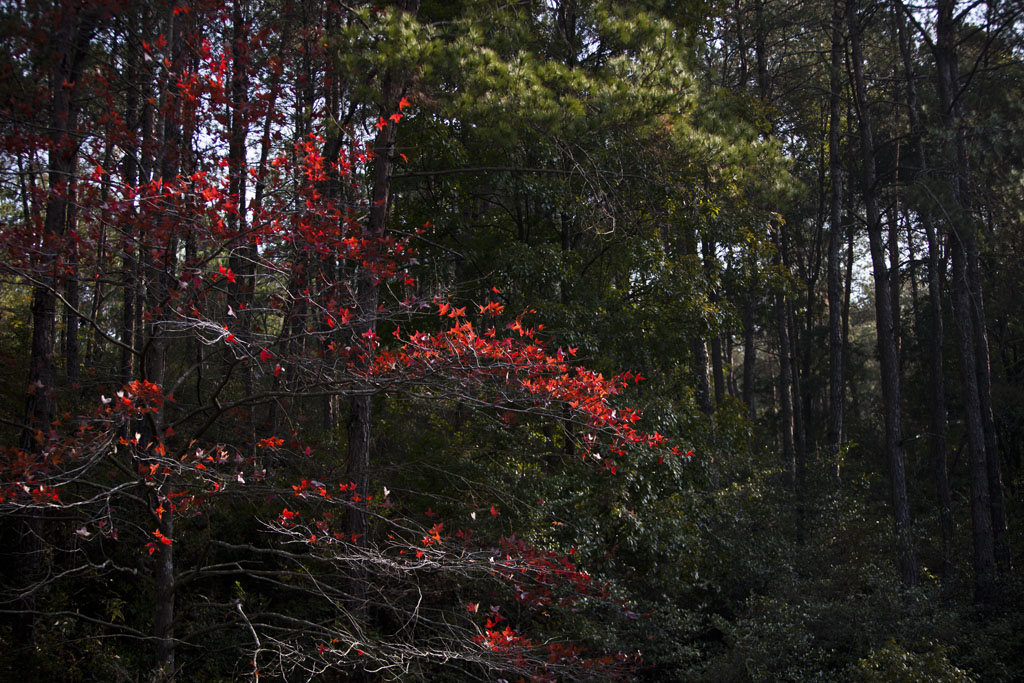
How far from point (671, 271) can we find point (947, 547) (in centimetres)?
685

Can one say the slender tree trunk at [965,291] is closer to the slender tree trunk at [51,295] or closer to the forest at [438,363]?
the forest at [438,363]

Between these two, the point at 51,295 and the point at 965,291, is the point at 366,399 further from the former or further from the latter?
the point at 965,291

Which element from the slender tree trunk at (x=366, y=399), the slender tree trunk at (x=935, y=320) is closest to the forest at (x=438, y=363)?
the slender tree trunk at (x=366, y=399)

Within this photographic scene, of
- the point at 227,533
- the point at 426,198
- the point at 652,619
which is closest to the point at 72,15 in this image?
the point at 426,198

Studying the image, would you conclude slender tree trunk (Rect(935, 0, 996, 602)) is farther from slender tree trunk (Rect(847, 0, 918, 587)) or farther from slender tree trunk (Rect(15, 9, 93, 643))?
slender tree trunk (Rect(15, 9, 93, 643))

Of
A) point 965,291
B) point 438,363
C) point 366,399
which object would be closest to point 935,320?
point 965,291

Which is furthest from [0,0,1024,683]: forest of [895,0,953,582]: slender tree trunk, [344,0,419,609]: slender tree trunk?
[895,0,953,582]: slender tree trunk

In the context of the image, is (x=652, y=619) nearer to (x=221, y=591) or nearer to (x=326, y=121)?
(x=221, y=591)

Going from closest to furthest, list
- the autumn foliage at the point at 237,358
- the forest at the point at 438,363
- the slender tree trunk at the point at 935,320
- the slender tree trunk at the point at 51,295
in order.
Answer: the autumn foliage at the point at 237,358 < the forest at the point at 438,363 < the slender tree trunk at the point at 51,295 < the slender tree trunk at the point at 935,320

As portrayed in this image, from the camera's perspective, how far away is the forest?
5234 millimetres

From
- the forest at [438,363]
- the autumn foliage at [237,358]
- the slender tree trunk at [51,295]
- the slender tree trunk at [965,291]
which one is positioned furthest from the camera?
the slender tree trunk at [965,291]

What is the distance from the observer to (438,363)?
16.6 feet

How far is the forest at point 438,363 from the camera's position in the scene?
5.23 m

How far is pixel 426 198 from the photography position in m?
9.95
